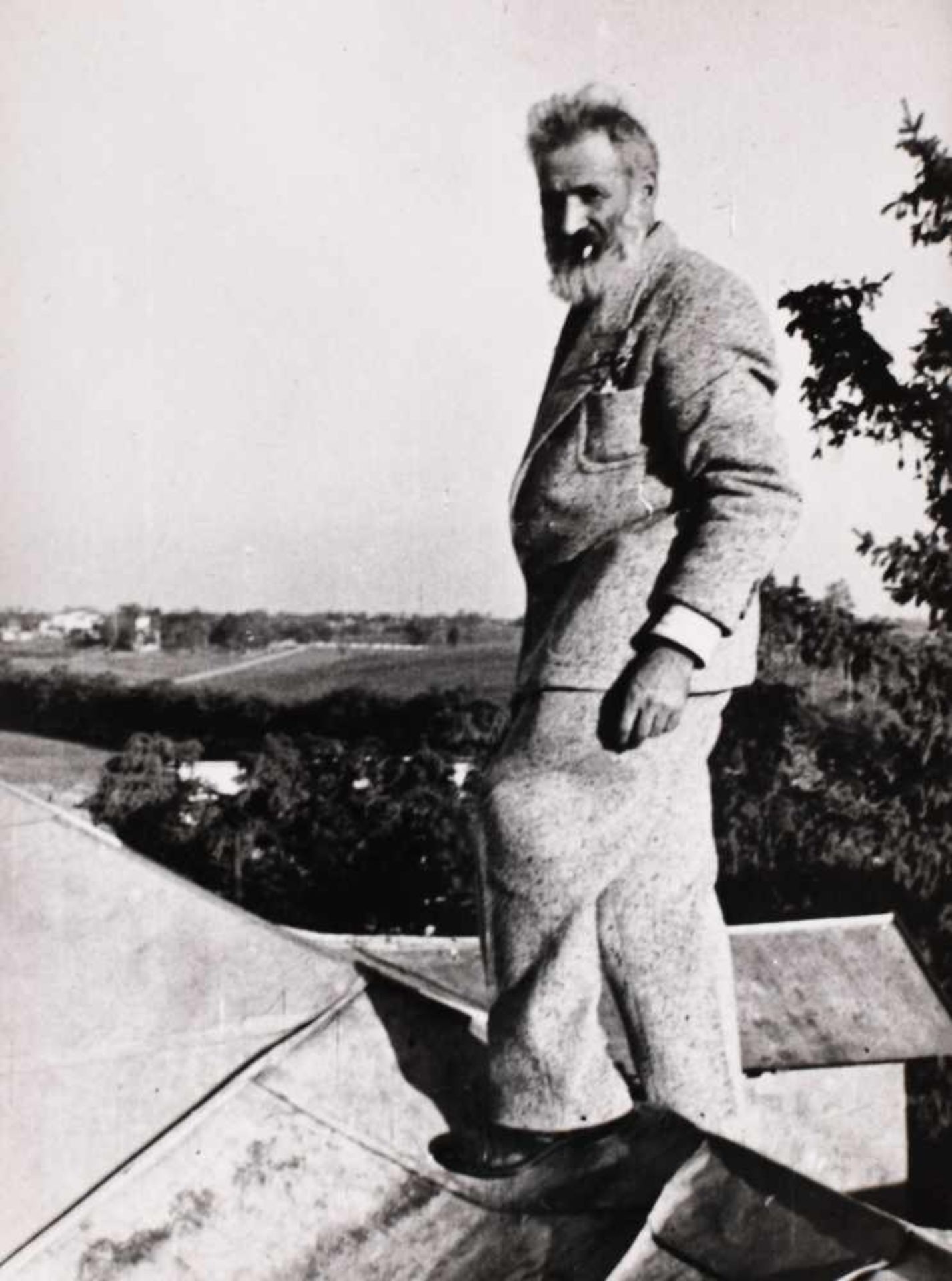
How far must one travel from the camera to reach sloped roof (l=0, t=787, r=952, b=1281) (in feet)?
8.50

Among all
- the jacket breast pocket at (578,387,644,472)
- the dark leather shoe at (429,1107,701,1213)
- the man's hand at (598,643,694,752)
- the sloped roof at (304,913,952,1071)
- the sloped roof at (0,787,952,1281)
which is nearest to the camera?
the sloped roof at (0,787,952,1281)

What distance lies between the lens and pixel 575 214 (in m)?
3.27

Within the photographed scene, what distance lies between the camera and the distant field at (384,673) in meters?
9.25

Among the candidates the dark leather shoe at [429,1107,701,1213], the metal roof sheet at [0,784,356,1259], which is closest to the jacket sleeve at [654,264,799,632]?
the dark leather shoe at [429,1107,701,1213]

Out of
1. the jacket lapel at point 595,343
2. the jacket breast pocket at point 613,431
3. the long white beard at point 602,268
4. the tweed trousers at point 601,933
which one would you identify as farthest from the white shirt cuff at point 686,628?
the long white beard at point 602,268

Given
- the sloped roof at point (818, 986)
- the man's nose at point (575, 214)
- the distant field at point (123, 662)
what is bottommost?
the sloped roof at point (818, 986)

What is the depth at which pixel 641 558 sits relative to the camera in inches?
123

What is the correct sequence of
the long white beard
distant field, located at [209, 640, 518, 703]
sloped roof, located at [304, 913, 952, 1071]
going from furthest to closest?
distant field, located at [209, 640, 518, 703], sloped roof, located at [304, 913, 952, 1071], the long white beard

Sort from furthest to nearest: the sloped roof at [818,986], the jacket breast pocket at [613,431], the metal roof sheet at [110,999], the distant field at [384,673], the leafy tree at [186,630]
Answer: the leafy tree at [186,630], the distant field at [384,673], the sloped roof at [818,986], the metal roof sheet at [110,999], the jacket breast pocket at [613,431]

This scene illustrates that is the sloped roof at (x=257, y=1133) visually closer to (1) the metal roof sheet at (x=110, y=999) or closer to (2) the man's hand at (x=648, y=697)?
(1) the metal roof sheet at (x=110, y=999)

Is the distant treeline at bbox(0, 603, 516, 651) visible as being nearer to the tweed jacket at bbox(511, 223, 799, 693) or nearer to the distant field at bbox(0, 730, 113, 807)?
the distant field at bbox(0, 730, 113, 807)

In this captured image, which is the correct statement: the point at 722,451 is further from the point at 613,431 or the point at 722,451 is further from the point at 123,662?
the point at 123,662

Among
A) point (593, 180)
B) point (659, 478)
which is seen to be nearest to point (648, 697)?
point (659, 478)

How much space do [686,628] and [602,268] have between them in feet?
2.63
